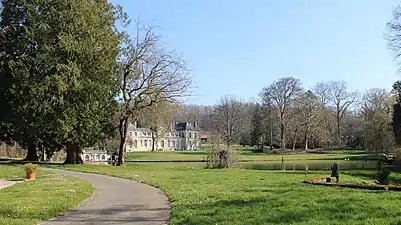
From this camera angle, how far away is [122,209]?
13977 mm

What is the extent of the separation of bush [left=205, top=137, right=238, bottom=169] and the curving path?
18247 mm

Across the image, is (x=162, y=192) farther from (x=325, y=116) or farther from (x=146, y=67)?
(x=325, y=116)

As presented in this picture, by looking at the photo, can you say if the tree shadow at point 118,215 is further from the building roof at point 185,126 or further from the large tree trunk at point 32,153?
the building roof at point 185,126

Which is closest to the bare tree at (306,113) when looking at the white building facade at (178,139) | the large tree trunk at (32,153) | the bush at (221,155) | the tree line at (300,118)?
the tree line at (300,118)

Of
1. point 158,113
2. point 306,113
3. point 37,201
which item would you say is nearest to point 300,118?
point 306,113

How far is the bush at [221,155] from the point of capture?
1489 inches

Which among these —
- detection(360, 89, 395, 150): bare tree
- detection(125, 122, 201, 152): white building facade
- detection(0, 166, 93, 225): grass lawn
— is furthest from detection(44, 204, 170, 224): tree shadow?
detection(125, 122, 201, 152): white building facade

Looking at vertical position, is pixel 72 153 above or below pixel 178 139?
below

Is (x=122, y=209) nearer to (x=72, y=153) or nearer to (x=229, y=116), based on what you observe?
(x=72, y=153)

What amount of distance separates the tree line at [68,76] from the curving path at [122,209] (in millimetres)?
19421

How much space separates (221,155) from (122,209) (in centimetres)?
2450

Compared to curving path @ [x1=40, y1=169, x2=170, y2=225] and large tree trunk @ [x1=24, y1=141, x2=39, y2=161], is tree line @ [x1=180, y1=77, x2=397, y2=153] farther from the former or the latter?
curving path @ [x1=40, y1=169, x2=170, y2=225]

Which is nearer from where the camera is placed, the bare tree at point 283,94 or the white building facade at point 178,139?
the bare tree at point 283,94

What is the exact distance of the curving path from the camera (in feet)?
39.1
